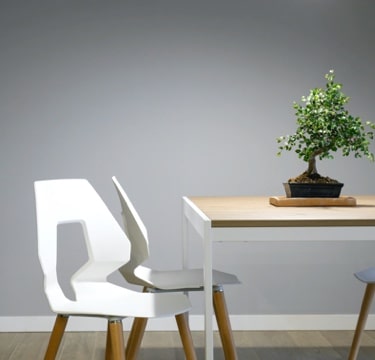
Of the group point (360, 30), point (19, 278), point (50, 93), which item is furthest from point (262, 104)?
point (19, 278)

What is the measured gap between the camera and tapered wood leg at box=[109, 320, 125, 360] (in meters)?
2.14

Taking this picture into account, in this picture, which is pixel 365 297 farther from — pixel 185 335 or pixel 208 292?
pixel 208 292

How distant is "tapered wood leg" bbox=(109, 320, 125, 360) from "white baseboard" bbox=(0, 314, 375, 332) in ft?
5.99

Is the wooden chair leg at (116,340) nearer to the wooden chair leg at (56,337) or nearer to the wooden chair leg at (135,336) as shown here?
the wooden chair leg at (56,337)

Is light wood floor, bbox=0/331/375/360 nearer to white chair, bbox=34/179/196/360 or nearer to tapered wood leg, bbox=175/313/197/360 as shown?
tapered wood leg, bbox=175/313/197/360

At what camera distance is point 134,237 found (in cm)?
272

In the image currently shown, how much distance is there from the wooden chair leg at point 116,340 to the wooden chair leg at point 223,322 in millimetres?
633

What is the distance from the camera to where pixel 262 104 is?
4055 mm

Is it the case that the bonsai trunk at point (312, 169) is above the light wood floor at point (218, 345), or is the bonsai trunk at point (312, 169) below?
above

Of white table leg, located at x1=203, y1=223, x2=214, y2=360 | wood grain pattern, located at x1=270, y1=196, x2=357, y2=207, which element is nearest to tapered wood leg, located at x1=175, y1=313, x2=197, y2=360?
white table leg, located at x1=203, y1=223, x2=214, y2=360

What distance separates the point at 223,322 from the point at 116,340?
678mm

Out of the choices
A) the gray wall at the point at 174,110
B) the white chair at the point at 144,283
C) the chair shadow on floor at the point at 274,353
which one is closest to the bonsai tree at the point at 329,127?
the white chair at the point at 144,283

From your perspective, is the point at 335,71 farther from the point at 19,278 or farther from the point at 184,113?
the point at 19,278

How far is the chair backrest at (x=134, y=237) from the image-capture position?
2.65 m
